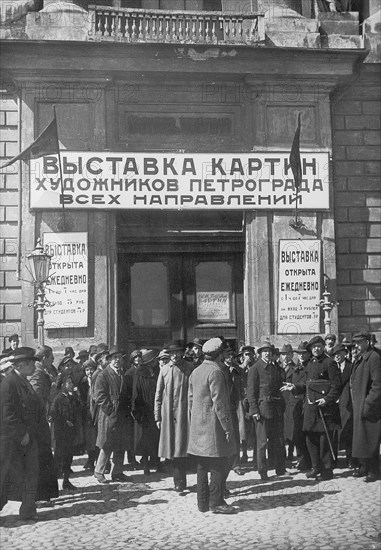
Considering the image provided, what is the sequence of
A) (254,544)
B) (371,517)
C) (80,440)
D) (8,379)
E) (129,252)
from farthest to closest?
(129,252), (80,440), (8,379), (371,517), (254,544)

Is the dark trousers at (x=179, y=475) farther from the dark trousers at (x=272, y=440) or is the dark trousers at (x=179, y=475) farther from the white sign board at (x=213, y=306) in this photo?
the white sign board at (x=213, y=306)

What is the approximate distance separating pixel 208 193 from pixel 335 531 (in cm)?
760

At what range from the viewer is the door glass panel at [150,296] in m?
14.9

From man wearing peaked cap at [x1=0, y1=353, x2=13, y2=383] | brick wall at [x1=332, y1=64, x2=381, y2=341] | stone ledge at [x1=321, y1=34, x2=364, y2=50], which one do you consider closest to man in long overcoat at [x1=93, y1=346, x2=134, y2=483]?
man wearing peaked cap at [x1=0, y1=353, x2=13, y2=383]

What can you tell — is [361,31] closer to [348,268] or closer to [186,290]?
[348,268]

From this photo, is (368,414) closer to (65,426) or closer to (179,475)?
(179,475)

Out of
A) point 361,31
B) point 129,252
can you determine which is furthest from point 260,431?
point 361,31

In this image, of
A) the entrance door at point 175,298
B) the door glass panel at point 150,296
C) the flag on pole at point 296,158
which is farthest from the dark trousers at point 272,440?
the flag on pole at point 296,158

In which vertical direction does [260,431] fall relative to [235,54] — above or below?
below

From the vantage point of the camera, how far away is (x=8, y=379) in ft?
28.1

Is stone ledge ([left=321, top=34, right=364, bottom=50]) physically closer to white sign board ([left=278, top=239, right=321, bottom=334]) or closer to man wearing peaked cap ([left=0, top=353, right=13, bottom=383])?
white sign board ([left=278, top=239, right=321, bottom=334])

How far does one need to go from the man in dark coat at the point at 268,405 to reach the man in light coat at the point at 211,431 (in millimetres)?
2224

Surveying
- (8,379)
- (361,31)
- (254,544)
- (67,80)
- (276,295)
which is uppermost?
(361,31)

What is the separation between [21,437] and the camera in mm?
8484
